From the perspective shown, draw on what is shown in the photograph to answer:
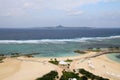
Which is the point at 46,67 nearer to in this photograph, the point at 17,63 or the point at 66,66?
the point at 66,66

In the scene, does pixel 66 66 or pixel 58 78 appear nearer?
pixel 58 78

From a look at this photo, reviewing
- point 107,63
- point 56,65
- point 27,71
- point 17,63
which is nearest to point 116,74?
point 107,63

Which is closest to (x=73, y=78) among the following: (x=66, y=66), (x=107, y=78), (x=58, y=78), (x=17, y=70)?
(x=58, y=78)

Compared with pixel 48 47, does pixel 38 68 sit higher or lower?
lower

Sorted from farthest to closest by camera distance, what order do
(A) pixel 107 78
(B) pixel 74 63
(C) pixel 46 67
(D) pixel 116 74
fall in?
1. (B) pixel 74 63
2. (C) pixel 46 67
3. (D) pixel 116 74
4. (A) pixel 107 78

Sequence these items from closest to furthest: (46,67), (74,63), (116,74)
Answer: (116,74) < (46,67) < (74,63)

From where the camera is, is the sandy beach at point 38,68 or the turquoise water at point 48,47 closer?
the sandy beach at point 38,68

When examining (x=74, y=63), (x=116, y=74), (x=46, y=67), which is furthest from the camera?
(x=74, y=63)

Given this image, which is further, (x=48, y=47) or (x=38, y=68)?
(x=48, y=47)

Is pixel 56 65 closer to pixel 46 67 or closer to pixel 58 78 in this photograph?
pixel 46 67

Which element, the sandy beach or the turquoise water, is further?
the turquoise water
